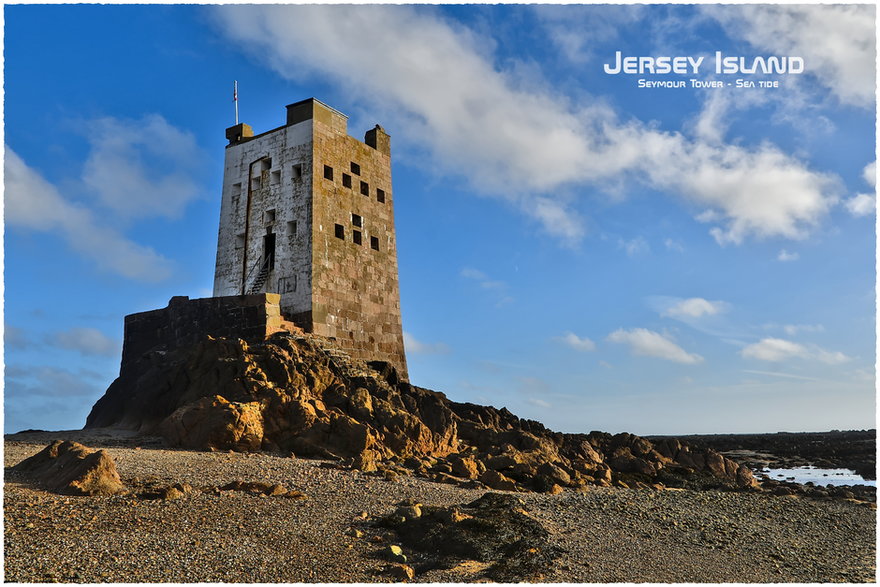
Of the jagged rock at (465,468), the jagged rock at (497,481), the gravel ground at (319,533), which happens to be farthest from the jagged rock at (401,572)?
the jagged rock at (465,468)

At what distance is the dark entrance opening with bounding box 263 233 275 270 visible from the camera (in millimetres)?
33931

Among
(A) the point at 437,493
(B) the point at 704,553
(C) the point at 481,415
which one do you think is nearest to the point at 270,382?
(A) the point at 437,493

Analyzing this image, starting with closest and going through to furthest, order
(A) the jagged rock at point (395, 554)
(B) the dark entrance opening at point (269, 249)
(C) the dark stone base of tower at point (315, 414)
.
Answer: (A) the jagged rock at point (395, 554) → (C) the dark stone base of tower at point (315, 414) → (B) the dark entrance opening at point (269, 249)

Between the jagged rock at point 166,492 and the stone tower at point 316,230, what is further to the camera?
the stone tower at point 316,230

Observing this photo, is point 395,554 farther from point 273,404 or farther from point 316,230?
point 316,230

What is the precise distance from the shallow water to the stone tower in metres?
24.3

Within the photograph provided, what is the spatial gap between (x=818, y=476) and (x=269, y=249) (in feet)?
117

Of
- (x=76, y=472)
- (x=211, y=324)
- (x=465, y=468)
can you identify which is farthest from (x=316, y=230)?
(x=76, y=472)

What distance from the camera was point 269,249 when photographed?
1347 inches

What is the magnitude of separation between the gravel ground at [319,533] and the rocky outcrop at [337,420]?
1.27m

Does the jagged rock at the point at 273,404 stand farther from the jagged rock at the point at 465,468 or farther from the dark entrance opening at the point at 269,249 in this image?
the dark entrance opening at the point at 269,249

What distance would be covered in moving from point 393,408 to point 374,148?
17527mm

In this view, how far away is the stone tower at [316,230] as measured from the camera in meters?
32.6

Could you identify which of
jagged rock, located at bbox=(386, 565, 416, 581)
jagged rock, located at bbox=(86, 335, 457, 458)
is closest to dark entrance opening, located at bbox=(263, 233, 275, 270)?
jagged rock, located at bbox=(86, 335, 457, 458)
